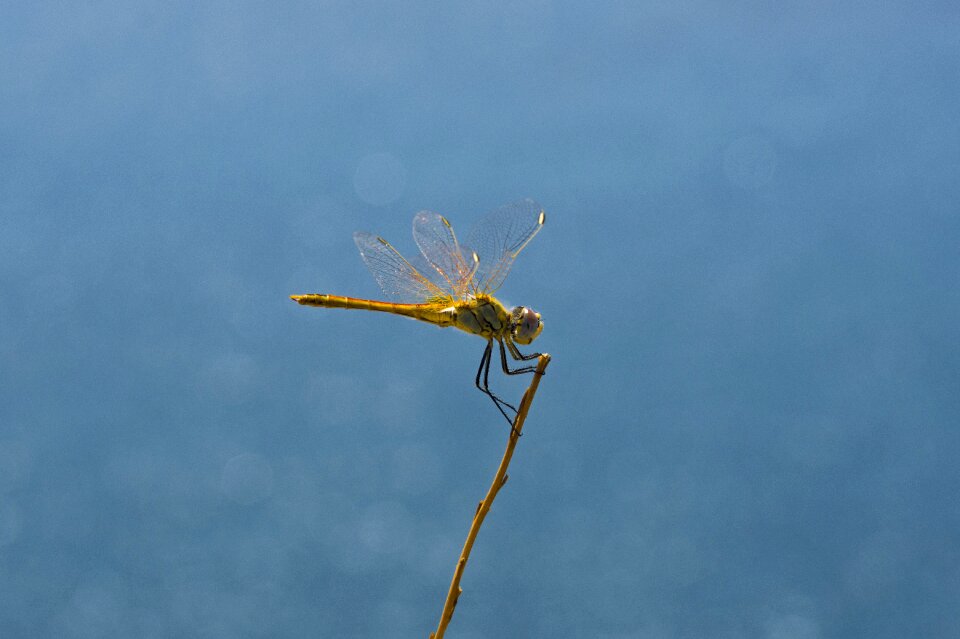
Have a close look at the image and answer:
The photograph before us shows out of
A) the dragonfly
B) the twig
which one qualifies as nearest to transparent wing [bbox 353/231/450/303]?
the dragonfly

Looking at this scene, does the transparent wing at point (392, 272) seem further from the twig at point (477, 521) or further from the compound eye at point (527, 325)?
the twig at point (477, 521)

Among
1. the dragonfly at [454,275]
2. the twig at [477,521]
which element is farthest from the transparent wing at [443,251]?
the twig at [477,521]

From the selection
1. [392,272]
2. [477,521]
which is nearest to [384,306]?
[392,272]

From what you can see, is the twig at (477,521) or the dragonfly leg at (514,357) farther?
the dragonfly leg at (514,357)

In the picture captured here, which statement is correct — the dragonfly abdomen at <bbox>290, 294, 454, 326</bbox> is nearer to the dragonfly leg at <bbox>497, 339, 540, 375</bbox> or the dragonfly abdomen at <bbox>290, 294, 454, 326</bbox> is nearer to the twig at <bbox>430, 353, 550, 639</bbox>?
the dragonfly leg at <bbox>497, 339, 540, 375</bbox>

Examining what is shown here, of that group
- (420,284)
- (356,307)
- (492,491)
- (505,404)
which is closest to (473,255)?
(420,284)

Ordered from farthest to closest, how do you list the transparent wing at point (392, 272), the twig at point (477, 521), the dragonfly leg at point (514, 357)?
the transparent wing at point (392, 272) < the dragonfly leg at point (514, 357) < the twig at point (477, 521)

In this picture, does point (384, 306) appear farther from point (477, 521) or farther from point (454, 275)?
point (477, 521)

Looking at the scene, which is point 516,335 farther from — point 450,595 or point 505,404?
point 450,595
